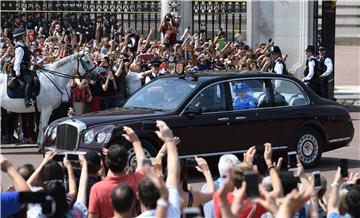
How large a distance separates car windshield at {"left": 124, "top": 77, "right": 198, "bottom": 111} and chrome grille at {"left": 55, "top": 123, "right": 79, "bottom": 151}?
1214 millimetres

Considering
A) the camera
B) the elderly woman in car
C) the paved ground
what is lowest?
the paved ground

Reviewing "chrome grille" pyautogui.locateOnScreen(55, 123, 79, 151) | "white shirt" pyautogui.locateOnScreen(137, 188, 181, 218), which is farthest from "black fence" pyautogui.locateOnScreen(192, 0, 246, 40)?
"white shirt" pyautogui.locateOnScreen(137, 188, 181, 218)

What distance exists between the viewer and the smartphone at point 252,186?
559 centimetres

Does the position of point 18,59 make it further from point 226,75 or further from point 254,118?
point 254,118

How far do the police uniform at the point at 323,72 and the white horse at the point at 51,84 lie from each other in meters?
7.29

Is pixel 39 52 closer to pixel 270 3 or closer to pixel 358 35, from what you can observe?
pixel 270 3

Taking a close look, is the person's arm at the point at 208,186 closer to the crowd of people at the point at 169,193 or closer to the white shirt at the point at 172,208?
the crowd of people at the point at 169,193

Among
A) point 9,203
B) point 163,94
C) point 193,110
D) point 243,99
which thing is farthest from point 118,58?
point 9,203

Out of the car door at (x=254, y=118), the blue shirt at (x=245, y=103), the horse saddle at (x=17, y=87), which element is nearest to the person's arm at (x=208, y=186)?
the car door at (x=254, y=118)

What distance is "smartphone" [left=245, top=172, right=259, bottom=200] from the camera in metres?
5.59

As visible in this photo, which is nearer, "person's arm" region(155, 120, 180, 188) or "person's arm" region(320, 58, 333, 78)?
"person's arm" region(155, 120, 180, 188)

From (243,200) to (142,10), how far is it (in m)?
27.4

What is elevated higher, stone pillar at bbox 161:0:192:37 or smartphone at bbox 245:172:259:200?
stone pillar at bbox 161:0:192:37

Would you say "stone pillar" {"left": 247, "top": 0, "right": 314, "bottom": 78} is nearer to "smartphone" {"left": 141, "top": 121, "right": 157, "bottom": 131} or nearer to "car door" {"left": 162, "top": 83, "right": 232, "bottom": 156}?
"car door" {"left": 162, "top": 83, "right": 232, "bottom": 156}
